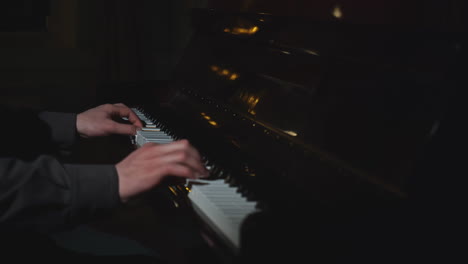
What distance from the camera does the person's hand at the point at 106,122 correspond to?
1616 mm

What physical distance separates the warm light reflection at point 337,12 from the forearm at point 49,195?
1.14 m

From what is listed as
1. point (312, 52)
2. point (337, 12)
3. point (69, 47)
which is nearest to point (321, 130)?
point (312, 52)

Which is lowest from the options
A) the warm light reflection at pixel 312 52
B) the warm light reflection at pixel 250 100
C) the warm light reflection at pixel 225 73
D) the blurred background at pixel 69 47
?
the blurred background at pixel 69 47

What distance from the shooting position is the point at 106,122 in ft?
5.39

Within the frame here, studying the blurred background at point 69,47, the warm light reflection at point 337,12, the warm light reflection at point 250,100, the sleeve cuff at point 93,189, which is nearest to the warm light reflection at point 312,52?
the warm light reflection at point 250,100

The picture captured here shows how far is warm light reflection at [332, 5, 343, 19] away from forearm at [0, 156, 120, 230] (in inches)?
44.8

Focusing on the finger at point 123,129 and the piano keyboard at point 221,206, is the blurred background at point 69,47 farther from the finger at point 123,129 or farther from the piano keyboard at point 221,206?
the piano keyboard at point 221,206

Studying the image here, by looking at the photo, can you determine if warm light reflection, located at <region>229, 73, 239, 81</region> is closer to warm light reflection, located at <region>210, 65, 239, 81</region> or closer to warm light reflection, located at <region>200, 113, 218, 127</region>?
warm light reflection, located at <region>210, 65, 239, 81</region>

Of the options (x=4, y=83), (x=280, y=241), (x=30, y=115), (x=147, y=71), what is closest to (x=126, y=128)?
(x=30, y=115)

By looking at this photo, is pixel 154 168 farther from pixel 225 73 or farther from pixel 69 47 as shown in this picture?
pixel 69 47

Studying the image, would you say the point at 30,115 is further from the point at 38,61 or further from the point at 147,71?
the point at 147,71

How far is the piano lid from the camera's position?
0.87m

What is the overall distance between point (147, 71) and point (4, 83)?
1.12 metres

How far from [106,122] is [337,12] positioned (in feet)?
3.15
